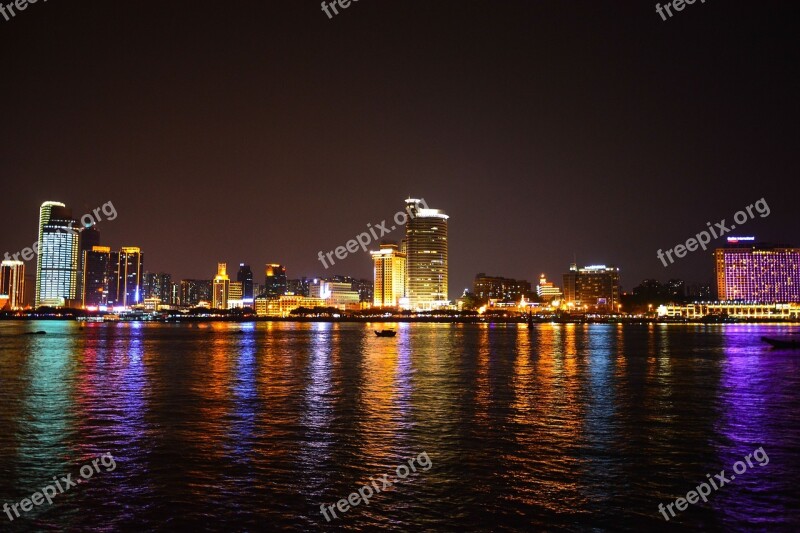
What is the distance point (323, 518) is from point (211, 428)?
13.5m

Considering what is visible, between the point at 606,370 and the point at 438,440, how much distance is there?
34.9 meters

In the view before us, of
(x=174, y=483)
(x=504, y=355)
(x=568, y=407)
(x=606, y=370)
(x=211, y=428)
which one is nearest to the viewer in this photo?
(x=174, y=483)

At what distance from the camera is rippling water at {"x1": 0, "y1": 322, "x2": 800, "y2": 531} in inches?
696

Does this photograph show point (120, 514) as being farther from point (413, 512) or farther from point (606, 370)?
point (606, 370)

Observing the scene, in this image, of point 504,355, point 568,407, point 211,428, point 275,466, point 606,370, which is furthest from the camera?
point 504,355

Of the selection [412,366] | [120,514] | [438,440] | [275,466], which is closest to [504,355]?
[412,366]

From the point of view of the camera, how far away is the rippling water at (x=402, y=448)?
17.7 meters

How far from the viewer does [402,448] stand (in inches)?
993

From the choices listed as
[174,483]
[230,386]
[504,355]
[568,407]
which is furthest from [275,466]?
[504,355]

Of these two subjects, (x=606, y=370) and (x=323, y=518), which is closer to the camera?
(x=323, y=518)

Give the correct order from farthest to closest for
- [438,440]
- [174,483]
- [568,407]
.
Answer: [568,407]
[438,440]
[174,483]

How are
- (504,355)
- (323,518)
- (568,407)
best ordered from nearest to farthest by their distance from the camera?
(323,518)
(568,407)
(504,355)

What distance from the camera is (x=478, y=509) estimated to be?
59.1 feet

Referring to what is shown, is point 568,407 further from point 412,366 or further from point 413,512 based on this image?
point 412,366
